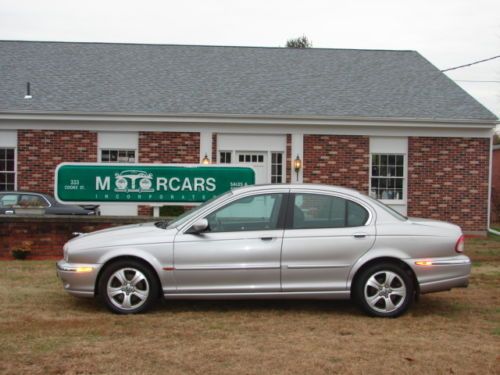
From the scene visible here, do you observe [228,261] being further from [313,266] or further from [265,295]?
[313,266]

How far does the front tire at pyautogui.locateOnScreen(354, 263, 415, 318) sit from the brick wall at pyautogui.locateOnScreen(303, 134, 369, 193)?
11.4 m

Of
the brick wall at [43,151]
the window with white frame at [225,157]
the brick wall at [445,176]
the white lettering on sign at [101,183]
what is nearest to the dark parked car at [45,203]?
the brick wall at [43,151]

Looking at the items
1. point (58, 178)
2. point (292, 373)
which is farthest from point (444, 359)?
point (58, 178)

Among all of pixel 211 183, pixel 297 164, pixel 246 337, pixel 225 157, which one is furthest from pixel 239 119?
pixel 246 337

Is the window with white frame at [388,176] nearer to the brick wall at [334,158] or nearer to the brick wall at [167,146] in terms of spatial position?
the brick wall at [334,158]

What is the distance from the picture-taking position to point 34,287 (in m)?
8.64

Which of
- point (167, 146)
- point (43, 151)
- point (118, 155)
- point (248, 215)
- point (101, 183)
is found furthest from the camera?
point (118, 155)

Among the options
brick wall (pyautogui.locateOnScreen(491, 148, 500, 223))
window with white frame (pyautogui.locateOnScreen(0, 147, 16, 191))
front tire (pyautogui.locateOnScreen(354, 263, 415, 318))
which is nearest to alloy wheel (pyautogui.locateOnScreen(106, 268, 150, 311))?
front tire (pyautogui.locateOnScreen(354, 263, 415, 318))

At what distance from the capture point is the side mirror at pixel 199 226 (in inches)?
273

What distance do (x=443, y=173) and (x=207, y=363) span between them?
583 inches

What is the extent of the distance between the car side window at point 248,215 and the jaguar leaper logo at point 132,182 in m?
4.89

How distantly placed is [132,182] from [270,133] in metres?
7.25

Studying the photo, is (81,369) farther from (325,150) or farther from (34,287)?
(325,150)

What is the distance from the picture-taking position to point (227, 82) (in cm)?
2006
